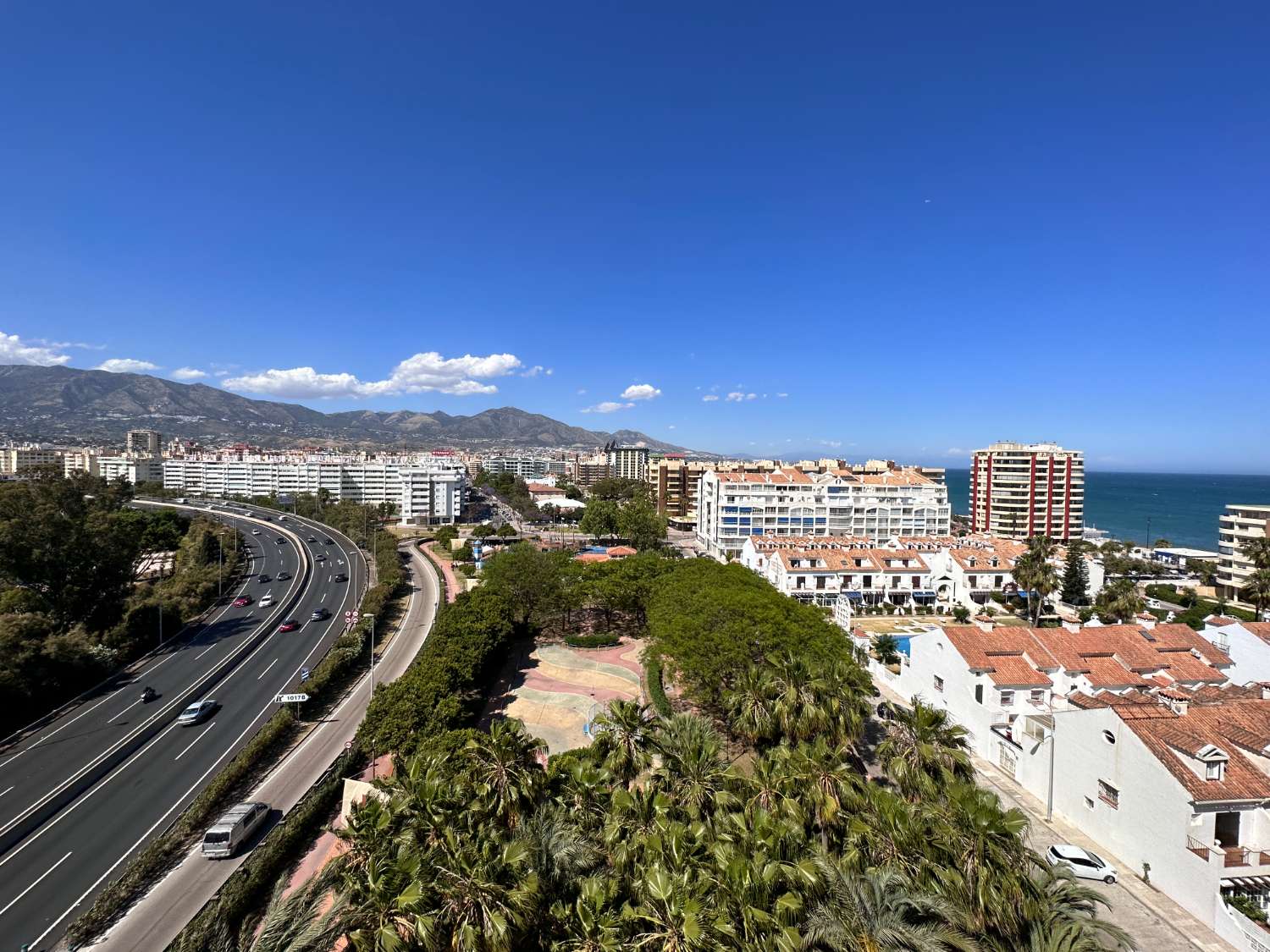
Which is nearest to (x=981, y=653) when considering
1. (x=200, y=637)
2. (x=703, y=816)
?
(x=703, y=816)

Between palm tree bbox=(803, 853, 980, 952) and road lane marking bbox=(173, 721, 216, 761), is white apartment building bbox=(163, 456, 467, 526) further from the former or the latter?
palm tree bbox=(803, 853, 980, 952)

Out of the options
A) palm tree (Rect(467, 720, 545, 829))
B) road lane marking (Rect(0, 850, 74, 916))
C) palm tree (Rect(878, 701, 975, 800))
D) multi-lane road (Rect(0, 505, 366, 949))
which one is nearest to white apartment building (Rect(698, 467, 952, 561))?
multi-lane road (Rect(0, 505, 366, 949))

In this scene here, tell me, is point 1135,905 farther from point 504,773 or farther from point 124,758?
point 124,758

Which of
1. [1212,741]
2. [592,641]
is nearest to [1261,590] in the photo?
[1212,741]

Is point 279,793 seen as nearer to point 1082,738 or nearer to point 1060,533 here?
point 1082,738

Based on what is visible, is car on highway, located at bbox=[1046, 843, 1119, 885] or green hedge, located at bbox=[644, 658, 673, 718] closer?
car on highway, located at bbox=[1046, 843, 1119, 885]
